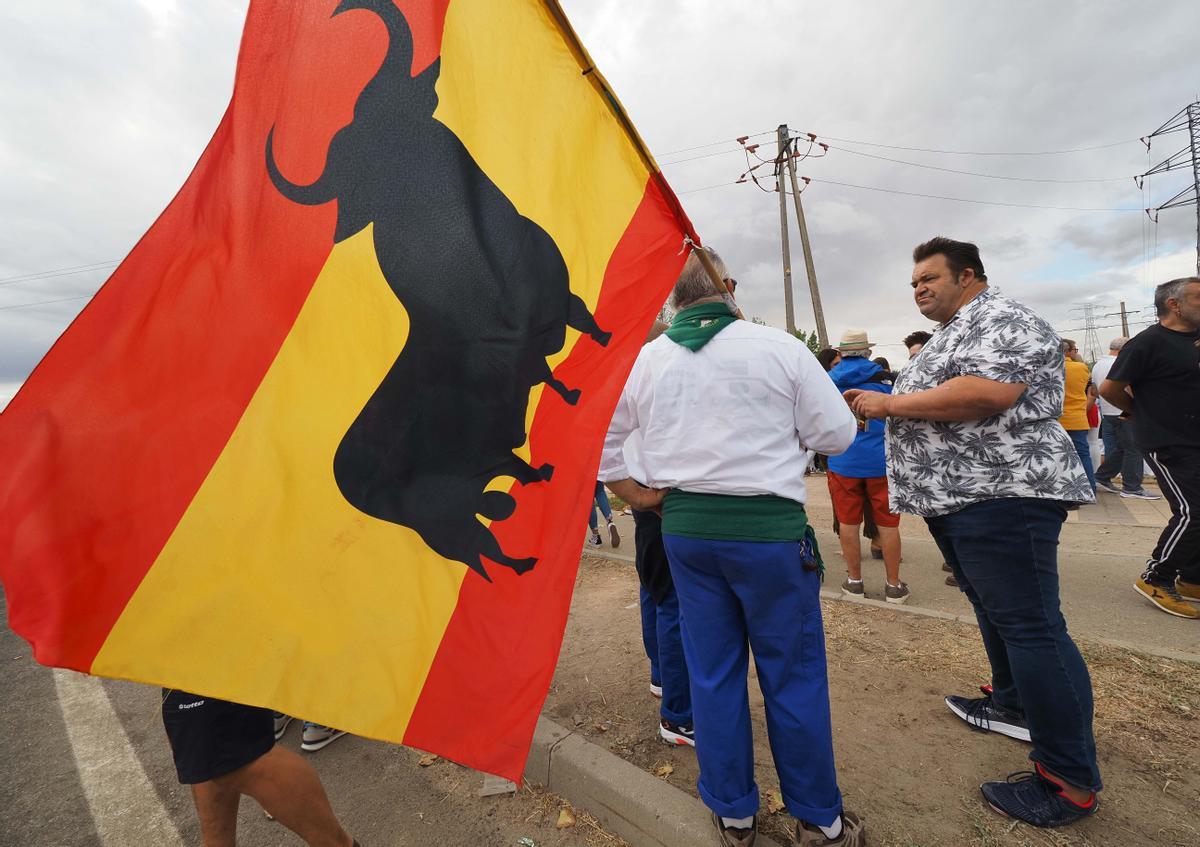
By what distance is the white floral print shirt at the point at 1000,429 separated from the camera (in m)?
1.96

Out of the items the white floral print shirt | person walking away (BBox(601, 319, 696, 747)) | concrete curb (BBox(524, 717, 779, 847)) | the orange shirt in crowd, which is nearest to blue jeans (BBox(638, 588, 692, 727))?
person walking away (BBox(601, 319, 696, 747))

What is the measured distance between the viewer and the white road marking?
253 centimetres

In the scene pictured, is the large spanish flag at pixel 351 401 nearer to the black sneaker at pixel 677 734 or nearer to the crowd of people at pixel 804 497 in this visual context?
the crowd of people at pixel 804 497

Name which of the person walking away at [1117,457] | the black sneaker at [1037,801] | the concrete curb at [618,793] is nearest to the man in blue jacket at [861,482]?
the black sneaker at [1037,801]

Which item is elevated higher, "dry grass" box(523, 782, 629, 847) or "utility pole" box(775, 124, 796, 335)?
"utility pole" box(775, 124, 796, 335)

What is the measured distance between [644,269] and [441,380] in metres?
0.76

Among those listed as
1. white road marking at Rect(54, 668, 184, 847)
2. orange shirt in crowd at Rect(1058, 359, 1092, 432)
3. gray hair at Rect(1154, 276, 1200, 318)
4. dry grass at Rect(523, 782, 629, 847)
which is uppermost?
→ gray hair at Rect(1154, 276, 1200, 318)

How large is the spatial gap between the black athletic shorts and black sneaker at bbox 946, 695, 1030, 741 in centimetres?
286

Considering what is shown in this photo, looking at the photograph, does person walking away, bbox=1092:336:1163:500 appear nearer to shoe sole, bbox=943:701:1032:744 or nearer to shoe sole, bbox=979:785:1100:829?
shoe sole, bbox=943:701:1032:744

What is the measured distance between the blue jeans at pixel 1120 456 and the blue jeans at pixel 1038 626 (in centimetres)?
742

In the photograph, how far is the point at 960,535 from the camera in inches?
82.0

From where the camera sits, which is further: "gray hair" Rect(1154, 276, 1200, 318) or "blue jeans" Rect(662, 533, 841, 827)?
"gray hair" Rect(1154, 276, 1200, 318)

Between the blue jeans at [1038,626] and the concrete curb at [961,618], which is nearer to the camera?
the blue jeans at [1038,626]

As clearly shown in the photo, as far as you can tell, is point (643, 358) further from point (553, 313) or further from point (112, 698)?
→ point (112, 698)
